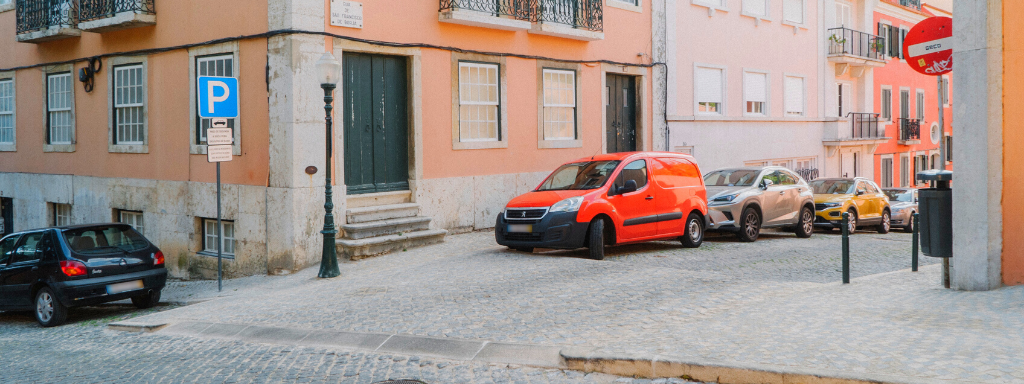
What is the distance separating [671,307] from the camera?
8805 millimetres

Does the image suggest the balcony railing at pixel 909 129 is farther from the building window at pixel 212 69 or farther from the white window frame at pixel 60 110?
the white window frame at pixel 60 110

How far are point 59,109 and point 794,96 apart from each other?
835 inches

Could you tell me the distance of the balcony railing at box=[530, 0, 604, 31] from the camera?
17.5m

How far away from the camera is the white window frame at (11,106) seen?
68.3ft

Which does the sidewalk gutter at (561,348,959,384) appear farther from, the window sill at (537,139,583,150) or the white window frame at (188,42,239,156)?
the window sill at (537,139,583,150)

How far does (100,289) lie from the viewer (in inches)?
451

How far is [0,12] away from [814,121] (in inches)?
950

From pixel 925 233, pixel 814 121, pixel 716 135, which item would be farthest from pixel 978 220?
pixel 814 121

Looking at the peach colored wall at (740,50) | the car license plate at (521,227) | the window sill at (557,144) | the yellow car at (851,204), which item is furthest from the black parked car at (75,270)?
the yellow car at (851,204)

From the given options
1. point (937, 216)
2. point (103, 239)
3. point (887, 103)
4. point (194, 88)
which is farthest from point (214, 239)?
point (887, 103)

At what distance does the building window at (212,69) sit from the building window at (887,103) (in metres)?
27.4

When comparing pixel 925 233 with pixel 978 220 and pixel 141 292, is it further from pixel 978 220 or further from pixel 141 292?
pixel 141 292

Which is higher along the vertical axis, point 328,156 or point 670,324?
point 328,156

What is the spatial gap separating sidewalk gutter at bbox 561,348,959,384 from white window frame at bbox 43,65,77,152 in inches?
621
